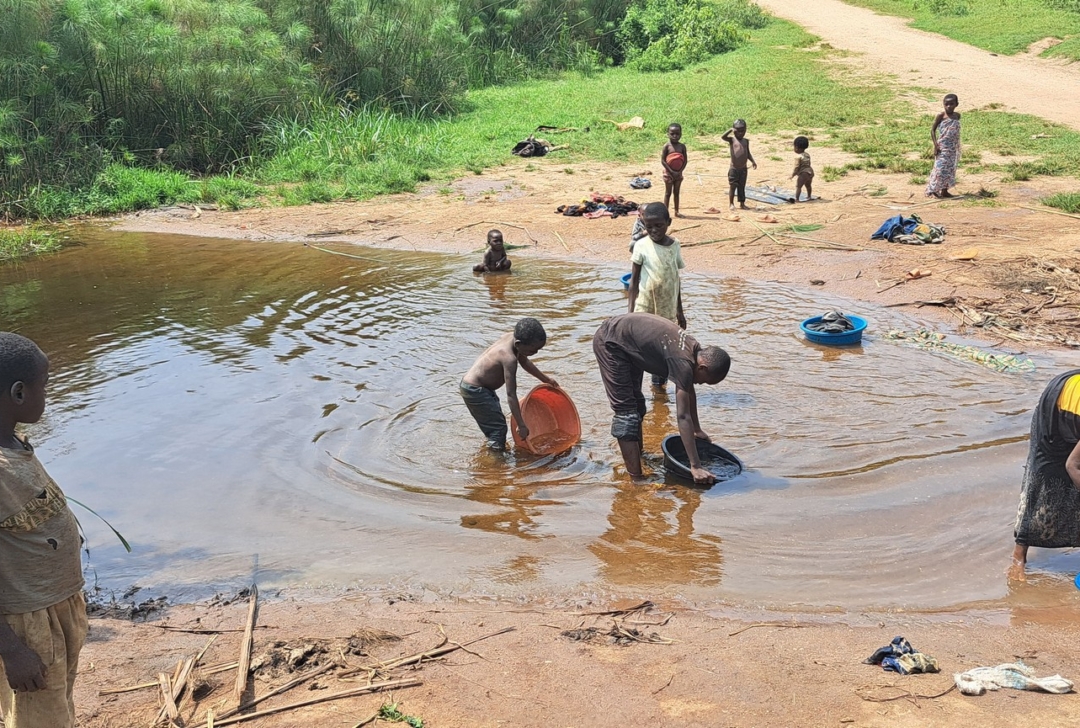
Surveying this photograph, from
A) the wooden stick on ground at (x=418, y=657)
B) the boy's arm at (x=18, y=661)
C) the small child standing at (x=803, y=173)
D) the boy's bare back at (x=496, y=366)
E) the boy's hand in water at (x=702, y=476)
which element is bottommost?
the wooden stick on ground at (x=418, y=657)

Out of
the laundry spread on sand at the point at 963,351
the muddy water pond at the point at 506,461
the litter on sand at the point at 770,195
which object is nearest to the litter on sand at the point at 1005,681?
the muddy water pond at the point at 506,461

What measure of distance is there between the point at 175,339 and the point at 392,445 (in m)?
4.02

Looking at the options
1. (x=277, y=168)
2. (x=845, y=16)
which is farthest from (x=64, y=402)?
(x=845, y=16)

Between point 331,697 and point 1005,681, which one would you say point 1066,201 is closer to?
point 1005,681

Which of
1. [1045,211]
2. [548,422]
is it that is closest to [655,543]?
[548,422]

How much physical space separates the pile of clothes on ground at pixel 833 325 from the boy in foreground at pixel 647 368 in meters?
2.86

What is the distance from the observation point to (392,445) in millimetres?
7129

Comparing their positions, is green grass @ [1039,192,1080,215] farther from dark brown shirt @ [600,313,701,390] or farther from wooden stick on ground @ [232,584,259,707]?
wooden stick on ground @ [232,584,259,707]

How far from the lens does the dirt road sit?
19391mm

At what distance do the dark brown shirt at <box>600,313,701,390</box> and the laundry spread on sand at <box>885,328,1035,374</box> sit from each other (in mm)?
3734

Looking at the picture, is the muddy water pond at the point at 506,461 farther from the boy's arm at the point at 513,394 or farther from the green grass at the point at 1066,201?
the green grass at the point at 1066,201

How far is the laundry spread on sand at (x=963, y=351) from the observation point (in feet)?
26.8

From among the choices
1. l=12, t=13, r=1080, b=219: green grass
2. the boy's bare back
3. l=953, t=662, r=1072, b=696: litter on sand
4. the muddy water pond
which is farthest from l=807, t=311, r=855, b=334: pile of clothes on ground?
l=12, t=13, r=1080, b=219: green grass

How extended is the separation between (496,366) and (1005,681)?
3.76 metres
